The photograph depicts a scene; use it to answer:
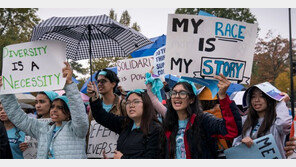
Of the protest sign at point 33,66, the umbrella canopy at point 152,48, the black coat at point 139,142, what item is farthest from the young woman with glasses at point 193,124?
the umbrella canopy at point 152,48

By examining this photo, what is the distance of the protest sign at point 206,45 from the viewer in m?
3.49

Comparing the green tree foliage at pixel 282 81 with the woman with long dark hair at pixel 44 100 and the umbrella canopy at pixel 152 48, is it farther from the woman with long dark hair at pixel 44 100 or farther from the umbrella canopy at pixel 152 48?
the woman with long dark hair at pixel 44 100

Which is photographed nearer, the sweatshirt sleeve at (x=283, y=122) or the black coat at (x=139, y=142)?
the black coat at (x=139, y=142)

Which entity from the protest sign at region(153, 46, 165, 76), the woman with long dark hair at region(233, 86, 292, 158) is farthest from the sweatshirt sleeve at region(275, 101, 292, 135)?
the protest sign at region(153, 46, 165, 76)

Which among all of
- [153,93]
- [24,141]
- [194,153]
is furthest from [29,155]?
[194,153]

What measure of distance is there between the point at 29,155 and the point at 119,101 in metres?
1.37

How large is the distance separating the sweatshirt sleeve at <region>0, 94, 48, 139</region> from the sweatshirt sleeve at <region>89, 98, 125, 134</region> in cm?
68

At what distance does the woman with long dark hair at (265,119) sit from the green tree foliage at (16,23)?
1483 centimetres

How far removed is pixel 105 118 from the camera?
12.5 feet

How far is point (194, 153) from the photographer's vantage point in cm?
304

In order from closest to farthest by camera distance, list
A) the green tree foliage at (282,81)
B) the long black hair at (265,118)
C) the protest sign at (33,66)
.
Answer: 1. the long black hair at (265,118)
2. the protest sign at (33,66)
3. the green tree foliage at (282,81)

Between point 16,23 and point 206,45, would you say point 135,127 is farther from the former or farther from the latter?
point 16,23

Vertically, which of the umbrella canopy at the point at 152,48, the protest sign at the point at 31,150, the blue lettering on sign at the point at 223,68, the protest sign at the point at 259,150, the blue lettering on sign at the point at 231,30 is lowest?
the protest sign at the point at 31,150

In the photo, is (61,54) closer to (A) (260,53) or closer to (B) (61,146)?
(B) (61,146)
